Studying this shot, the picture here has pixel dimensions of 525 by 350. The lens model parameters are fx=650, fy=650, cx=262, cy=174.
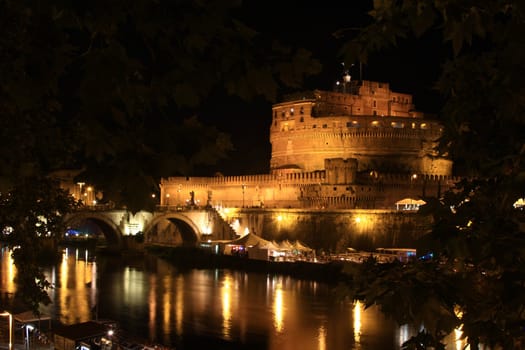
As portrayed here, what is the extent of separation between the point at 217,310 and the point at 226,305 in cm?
78

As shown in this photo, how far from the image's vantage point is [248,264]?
1050 inches

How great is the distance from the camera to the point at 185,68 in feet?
6.59

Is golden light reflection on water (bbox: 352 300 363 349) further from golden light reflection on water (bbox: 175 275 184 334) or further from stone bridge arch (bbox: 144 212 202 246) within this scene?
stone bridge arch (bbox: 144 212 202 246)

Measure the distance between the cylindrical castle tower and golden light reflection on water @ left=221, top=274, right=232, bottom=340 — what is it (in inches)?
521

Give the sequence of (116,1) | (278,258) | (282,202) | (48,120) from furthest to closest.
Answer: (282,202) < (278,258) < (48,120) < (116,1)

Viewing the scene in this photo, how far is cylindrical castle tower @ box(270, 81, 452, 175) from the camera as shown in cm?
3603

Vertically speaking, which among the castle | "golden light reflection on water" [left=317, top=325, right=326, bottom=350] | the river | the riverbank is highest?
the castle

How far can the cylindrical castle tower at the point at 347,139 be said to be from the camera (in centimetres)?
3603

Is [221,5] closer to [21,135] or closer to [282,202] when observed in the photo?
[21,135]

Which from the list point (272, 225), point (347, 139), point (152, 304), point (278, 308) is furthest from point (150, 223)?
point (278, 308)

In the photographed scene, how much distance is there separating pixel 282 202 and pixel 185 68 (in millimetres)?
32004

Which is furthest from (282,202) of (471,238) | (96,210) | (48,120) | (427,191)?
(471,238)

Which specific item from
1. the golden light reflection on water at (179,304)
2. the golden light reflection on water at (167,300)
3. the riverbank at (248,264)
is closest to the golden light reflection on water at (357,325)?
the riverbank at (248,264)

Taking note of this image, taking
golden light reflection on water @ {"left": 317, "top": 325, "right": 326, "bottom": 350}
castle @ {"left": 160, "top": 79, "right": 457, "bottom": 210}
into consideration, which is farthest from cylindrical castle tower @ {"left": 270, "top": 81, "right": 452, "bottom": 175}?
golden light reflection on water @ {"left": 317, "top": 325, "right": 326, "bottom": 350}
